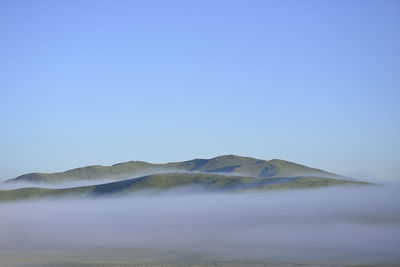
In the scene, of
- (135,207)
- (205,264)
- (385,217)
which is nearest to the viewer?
(205,264)

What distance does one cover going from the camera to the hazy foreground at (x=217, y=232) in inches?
3509

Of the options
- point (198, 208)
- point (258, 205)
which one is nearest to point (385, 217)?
point (258, 205)

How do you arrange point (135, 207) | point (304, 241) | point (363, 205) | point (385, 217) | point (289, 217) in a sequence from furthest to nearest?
point (135, 207)
point (363, 205)
point (289, 217)
point (385, 217)
point (304, 241)

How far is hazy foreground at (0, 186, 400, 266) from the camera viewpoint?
292ft

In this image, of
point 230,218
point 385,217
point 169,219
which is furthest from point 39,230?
point 385,217

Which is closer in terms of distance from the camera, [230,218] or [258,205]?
[230,218]

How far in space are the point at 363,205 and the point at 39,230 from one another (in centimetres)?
8656

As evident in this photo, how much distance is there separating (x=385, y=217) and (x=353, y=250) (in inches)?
2127

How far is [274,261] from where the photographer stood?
81.0m

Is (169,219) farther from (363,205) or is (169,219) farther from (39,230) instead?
(363,205)

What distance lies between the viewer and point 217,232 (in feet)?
415

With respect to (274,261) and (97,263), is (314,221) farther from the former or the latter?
(97,263)

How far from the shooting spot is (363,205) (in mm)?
167500

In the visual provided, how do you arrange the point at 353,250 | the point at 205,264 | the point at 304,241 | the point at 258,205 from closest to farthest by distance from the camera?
the point at 205,264 → the point at 353,250 → the point at 304,241 → the point at 258,205
